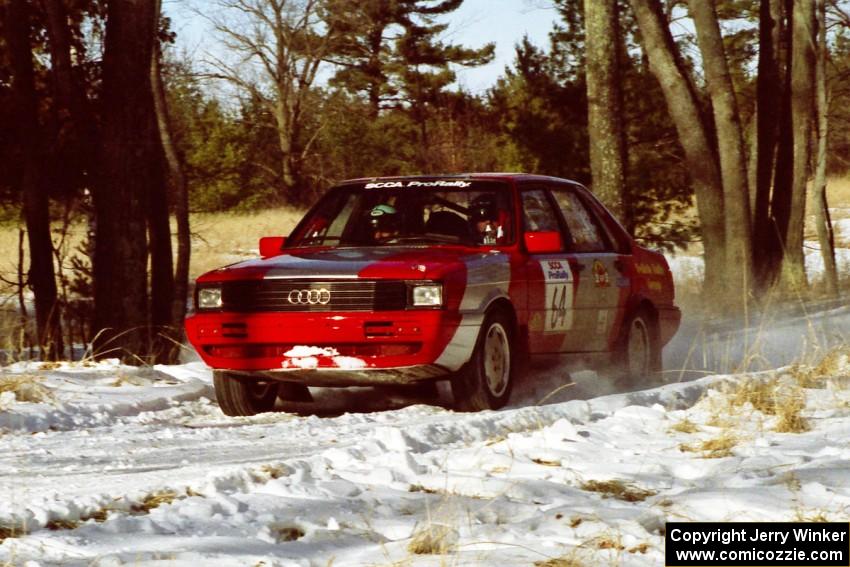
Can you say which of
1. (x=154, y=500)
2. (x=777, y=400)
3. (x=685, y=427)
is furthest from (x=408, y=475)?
(x=777, y=400)

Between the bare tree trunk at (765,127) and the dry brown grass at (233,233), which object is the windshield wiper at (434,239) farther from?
the dry brown grass at (233,233)

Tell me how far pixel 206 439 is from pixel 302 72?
48.5m

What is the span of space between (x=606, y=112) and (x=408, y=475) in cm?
1087

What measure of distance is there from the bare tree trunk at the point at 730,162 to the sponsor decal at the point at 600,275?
8.44 metres

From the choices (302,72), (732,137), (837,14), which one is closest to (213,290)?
(732,137)

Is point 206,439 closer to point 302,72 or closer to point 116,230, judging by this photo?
point 116,230

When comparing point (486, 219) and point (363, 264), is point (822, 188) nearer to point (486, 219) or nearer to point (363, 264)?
point (486, 219)

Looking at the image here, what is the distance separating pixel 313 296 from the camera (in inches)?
336

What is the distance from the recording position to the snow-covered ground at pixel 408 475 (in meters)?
4.80

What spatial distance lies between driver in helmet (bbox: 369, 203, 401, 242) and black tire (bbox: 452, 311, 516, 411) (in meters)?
1.04

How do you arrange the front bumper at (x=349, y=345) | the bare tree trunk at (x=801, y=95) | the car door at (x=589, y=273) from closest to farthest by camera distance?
the front bumper at (x=349, y=345)
the car door at (x=589, y=273)
the bare tree trunk at (x=801, y=95)

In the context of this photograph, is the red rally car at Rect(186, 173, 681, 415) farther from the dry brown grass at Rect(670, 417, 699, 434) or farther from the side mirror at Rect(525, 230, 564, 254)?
the dry brown grass at Rect(670, 417, 699, 434)

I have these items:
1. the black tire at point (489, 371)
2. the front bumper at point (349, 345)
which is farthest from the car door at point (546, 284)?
the front bumper at point (349, 345)

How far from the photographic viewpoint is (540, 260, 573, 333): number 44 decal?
9656 millimetres
